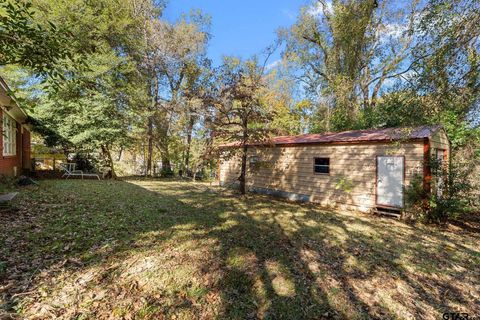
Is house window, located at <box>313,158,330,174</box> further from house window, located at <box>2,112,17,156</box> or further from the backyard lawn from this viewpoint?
house window, located at <box>2,112,17,156</box>

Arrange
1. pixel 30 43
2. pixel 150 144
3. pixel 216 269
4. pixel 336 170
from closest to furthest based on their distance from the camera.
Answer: pixel 30 43 → pixel 216 269 → pixel 336 170 → pixel 150 144

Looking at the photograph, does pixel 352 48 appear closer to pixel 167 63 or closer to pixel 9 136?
pixel 167 63

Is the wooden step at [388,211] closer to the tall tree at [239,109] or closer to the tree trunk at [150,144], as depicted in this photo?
the tall tree at [239,109]

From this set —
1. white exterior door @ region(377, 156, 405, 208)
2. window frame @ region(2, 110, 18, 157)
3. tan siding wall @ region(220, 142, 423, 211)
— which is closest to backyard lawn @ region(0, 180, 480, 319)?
white exterior door @ region(377, 156, 405, 208)

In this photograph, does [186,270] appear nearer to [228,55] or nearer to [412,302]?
[412,302]

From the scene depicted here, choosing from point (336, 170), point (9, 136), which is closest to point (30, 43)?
point (336, 170)

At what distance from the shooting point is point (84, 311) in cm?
242

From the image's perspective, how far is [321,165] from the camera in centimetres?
956

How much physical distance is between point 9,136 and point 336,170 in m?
13.4

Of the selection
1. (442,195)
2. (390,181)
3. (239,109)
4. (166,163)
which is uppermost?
(239,109)

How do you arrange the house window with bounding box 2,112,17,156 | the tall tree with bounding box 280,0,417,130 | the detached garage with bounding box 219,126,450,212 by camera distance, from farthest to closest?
1. the tall tree with bounding box 280,0,417,130
2. the house window with bounding box 2,112,17,156
3. the detached garage with bounding box 219,126,450,212

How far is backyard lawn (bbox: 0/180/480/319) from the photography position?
2646 millimetres

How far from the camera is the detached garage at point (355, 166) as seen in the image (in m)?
7.23

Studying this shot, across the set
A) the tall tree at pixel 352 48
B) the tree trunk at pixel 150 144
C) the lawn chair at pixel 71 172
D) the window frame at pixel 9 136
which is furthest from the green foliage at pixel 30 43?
the tree trunk at pixel 150 144
